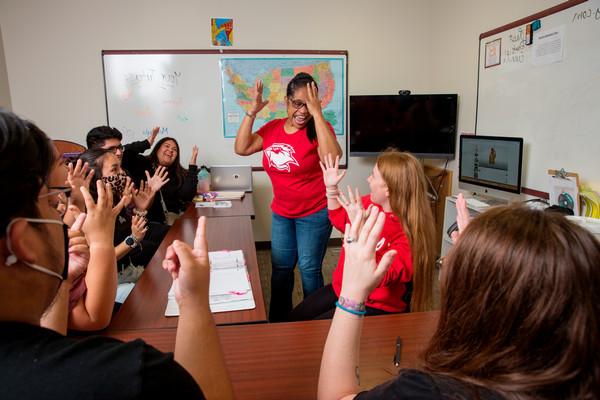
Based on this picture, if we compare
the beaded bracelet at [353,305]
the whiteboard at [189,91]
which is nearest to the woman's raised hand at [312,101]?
the beaded bracelet at [353,305]

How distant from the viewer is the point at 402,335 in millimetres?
1211

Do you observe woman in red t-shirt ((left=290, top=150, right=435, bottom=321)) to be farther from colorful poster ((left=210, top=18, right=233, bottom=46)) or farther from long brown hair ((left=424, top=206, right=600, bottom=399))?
colorful poster ((left=210, top=18, right=233, bottom=46))

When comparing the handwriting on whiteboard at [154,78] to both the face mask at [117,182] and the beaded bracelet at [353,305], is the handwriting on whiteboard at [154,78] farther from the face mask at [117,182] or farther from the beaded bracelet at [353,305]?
the beaded bracelet at [353,305]

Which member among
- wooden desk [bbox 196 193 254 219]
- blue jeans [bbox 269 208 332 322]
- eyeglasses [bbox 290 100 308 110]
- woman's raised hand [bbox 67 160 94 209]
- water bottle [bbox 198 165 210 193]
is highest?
eyeglasses [bbox 290 100 308 110]

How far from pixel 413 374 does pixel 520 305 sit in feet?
0.66

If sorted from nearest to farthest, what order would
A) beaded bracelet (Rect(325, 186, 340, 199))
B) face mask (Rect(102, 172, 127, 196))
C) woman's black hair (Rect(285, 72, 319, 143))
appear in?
beaded bracelet (Rect(325, 186, 340, 199)) < face mask (Rect(102, 172, 127, 196)) < woman's black hair (Rect(285, 72, 319, 143))

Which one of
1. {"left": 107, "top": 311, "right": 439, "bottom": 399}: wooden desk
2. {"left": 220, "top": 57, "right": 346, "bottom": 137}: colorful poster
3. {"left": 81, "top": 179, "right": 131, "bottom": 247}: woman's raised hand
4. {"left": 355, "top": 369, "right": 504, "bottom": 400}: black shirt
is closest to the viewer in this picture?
{"left": 355, "top": 369, "right": 504, "bottom": 400}: black shirt

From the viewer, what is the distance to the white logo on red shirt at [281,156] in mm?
2367

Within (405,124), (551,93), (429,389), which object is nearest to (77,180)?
(429,389)

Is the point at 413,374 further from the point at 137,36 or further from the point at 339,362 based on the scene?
the point at 137,36

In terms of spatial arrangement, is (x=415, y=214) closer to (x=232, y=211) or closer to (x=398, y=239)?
(x=398, y=239)

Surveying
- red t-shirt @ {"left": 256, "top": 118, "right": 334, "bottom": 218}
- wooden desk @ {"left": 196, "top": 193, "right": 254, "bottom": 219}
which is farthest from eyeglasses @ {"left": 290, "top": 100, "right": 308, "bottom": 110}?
wooden desk @ {"left": 196, "top": 193, "right": 254, "bottom": 219}

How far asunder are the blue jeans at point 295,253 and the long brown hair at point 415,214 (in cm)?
67

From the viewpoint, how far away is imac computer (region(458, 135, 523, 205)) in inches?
109
